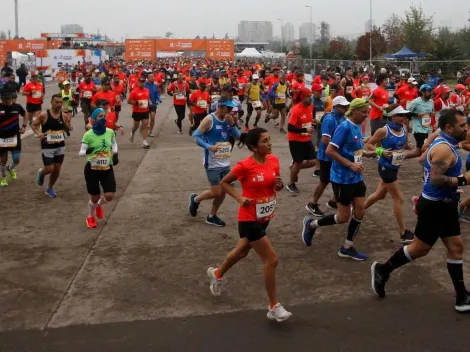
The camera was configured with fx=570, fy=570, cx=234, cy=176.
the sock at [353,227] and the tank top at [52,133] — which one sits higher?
the tank top at [52,133]

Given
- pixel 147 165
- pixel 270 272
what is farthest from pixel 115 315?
pixel 147 165

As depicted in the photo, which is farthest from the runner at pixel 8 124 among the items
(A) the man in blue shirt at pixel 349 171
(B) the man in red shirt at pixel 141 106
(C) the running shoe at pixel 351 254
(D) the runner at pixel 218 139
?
(C) the running shoe at pixel 351 254

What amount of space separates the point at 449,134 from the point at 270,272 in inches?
73.4

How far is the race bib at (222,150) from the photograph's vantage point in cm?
732

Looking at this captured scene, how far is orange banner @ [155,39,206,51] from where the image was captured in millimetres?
60031

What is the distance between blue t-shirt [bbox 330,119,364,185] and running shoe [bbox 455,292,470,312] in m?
1.70

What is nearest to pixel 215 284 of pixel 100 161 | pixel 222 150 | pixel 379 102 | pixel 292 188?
pixel 222 150

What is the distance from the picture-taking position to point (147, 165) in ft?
38.9

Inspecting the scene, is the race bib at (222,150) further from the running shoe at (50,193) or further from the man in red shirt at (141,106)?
the man in red shirt at (141,106)

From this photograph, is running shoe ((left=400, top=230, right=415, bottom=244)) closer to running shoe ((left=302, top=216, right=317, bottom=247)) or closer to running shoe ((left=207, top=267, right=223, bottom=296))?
running shoe ((left=302, top=216, right=317, bottom=247))

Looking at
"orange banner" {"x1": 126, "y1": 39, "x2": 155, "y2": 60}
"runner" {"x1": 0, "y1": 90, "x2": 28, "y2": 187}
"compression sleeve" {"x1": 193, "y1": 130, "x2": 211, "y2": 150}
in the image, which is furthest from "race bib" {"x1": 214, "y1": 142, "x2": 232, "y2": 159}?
"orange banner" {"x1": 126, "y1": 39, "x2": 155, "y2": 60}

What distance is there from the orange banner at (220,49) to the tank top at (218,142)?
2070 inches

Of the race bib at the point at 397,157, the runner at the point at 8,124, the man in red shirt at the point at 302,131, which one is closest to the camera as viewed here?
the race bib at the point at 397,157

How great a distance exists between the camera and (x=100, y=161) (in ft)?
24.1
